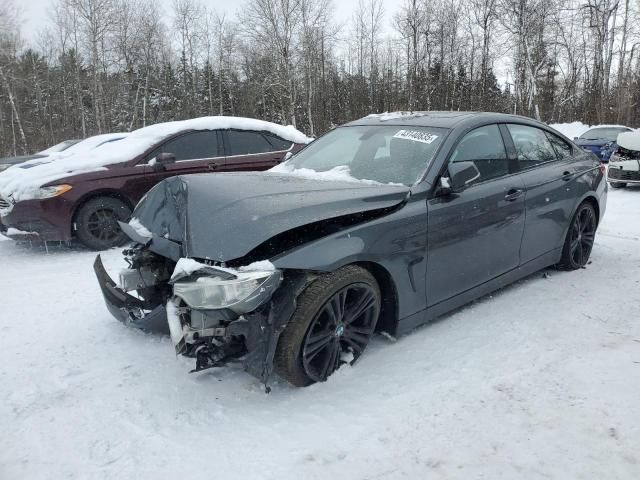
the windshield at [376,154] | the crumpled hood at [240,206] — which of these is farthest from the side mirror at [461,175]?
the crumpled hood at [240,206]

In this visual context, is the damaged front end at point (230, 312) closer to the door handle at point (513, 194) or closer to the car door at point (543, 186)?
the door handle at point (513, 194)

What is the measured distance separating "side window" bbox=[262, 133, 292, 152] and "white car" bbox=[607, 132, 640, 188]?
7.37 metres

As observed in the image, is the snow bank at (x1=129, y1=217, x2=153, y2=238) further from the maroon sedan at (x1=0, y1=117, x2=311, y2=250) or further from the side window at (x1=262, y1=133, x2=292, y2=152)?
the side window at (x1=262, y1=133, x2=292, y2=152)

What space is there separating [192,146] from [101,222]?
1652 mm

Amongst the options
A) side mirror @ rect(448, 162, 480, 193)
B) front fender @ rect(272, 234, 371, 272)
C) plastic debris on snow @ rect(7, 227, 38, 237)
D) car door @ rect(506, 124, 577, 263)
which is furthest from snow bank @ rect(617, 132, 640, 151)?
plastic debris on snow @ rect(7, 227, 38, 237)

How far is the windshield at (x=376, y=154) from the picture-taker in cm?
344

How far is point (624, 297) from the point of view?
420 centimetres

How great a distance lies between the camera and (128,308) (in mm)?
3270

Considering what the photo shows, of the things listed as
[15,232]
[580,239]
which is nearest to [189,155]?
[15,232]

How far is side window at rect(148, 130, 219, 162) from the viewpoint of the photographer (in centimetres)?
679

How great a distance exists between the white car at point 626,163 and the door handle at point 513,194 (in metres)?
8.13

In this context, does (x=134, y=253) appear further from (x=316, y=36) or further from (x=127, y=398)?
(x=316, y=36)

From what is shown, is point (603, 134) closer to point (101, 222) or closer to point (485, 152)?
point (485, 152)

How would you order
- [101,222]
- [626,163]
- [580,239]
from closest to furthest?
[580,239], [101,222], [626,163]
